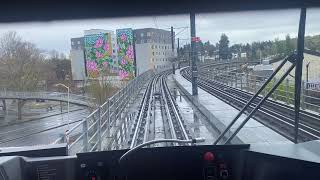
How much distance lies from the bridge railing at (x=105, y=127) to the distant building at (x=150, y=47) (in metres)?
0.19

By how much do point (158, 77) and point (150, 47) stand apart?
50 centimetres

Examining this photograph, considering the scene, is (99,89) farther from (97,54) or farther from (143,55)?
(143,55)

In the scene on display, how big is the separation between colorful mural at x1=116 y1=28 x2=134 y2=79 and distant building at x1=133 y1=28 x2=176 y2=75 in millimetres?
40

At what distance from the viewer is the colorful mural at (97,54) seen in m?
2.74

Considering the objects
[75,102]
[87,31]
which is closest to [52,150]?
[75,102]

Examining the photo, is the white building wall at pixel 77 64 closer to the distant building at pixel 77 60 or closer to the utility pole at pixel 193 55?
the distant building at pixel 77 60

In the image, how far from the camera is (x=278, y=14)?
9.14ft

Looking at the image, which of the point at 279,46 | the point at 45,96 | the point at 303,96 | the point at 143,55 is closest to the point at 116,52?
the point at 143,55

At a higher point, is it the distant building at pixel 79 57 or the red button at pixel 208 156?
the distant building at pixel 79 57

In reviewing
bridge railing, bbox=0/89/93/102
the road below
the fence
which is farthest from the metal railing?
the fence

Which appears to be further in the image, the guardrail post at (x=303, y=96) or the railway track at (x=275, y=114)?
the railway track at (x=275, y=114)

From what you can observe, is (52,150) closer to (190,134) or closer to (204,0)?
(190,134)

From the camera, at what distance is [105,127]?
10.6 ft

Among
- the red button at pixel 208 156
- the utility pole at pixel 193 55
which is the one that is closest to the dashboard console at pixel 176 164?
the red button at pixel 208 156
